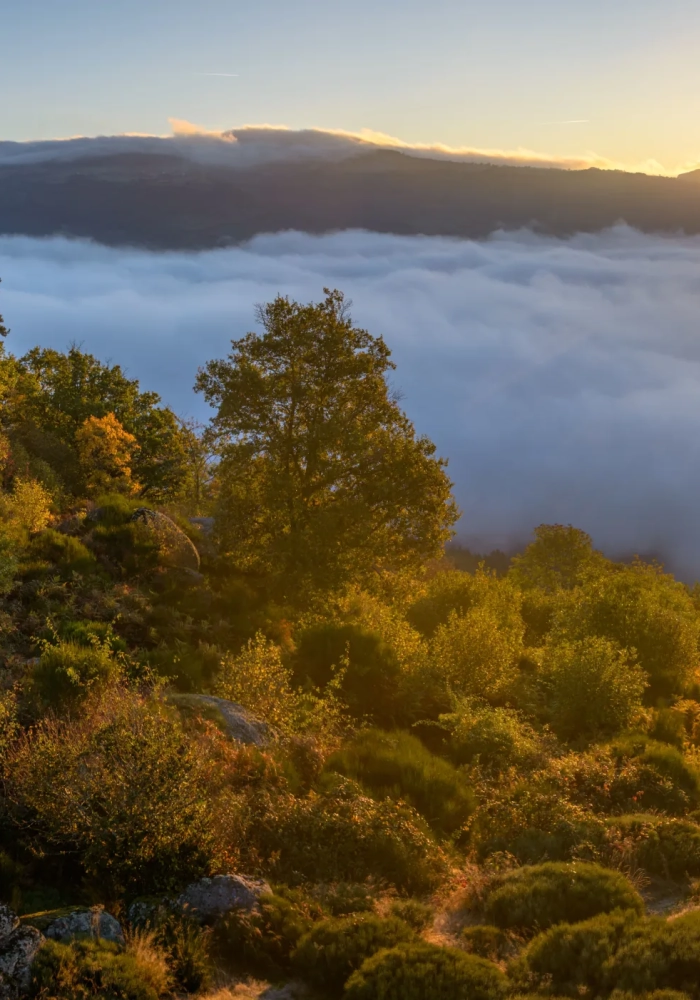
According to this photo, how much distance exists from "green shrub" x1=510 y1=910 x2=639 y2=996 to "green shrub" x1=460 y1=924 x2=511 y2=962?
0.66 m

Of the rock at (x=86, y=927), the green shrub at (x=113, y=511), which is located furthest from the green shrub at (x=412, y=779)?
the green shrub at (x=113, y=511)

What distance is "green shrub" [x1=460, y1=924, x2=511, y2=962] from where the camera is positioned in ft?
39.7

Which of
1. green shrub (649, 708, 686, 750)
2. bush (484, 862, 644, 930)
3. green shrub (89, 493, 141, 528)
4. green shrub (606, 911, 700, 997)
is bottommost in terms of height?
green shrub (649, 708, 686, 750)

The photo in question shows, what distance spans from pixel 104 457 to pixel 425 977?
29.9 metres

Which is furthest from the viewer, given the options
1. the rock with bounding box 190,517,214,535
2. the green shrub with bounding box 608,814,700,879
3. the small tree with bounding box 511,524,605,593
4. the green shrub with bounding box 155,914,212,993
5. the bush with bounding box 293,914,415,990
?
the small tree with bounding box 511,524,605,593

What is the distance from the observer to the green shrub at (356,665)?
24.3 meters

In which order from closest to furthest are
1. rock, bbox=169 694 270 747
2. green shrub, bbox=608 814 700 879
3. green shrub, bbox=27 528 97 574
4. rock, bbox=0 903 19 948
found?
rock, bbox=0 903 19 948, green shrub, bbox=608 814 700 879, rock, bbox=169 694 270 747, green shrub, bbox=27 528 97 574

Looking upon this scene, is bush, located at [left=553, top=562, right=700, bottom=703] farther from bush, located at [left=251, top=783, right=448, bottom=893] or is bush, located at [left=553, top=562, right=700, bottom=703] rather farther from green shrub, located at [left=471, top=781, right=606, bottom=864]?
bush, located at [left=251, top=783, right=448, bottom=893]

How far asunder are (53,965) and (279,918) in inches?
139

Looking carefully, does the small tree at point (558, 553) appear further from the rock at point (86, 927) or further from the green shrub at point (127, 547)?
the rock at point (86, 927)

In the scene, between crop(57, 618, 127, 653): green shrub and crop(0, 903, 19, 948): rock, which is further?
crop(57, 618, 127, 653): green shrub

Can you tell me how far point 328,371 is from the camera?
29.1 metres

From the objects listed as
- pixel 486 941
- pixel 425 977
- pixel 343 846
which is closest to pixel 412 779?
pixel 343 846

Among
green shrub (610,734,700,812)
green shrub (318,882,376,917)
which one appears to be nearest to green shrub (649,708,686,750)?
green shrub (610,734,700,812)
